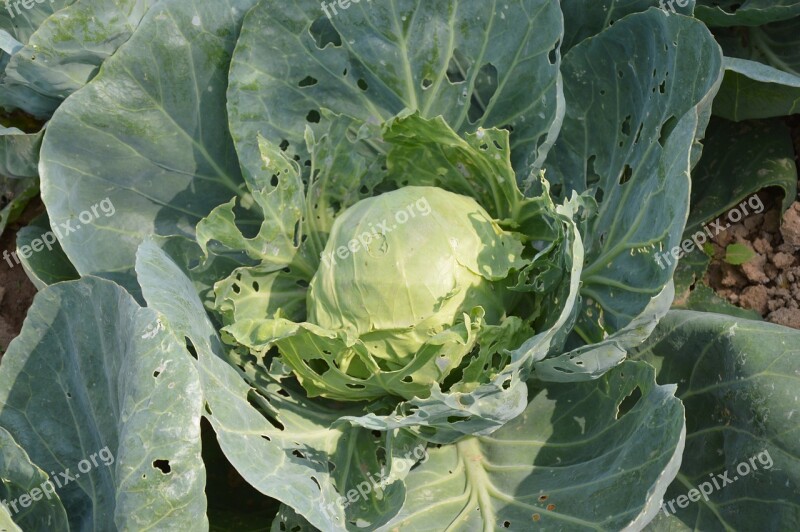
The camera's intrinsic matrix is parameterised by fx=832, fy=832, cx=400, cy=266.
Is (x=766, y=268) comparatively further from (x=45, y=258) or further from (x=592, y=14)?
(x=45, y=258)

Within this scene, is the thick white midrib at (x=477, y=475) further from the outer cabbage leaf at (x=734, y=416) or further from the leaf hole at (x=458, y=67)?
the leaf hole at (x=458, y=67)

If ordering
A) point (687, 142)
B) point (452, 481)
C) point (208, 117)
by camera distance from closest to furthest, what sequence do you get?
point (687, 142)
point (452, 481)
point (208, 117)

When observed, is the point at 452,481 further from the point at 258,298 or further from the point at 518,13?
the point at 518,13

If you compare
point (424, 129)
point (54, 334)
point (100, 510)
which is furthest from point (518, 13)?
point (100, 510)

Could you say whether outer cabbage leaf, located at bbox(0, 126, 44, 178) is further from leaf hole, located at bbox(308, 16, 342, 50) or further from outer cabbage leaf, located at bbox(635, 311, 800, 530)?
outer cabbage leaf, located at bbox(635, 311, 800, 530)

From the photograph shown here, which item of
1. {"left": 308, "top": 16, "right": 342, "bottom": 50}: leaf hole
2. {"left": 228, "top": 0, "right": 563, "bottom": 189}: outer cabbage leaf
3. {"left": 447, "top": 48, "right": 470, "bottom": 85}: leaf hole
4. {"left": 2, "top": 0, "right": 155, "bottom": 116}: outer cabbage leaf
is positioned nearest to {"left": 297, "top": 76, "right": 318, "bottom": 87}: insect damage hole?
{"left": 228, "top": 0, "right": 563, "bottom": 189}: outer cabbage leaf

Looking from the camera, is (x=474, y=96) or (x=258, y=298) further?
(x=474, y=96)

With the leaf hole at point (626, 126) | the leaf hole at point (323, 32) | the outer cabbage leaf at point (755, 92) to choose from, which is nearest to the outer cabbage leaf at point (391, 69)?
the leaf hole at point (323, 32)
